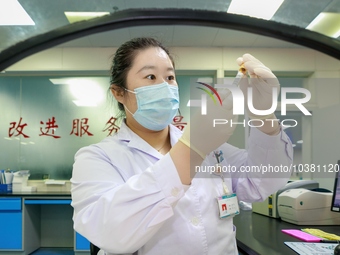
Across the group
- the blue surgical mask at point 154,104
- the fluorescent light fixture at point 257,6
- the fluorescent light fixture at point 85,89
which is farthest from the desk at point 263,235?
the fluorescent light fixture at point 85,89

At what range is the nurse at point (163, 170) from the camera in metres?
0.66

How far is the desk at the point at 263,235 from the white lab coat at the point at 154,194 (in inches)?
9.8

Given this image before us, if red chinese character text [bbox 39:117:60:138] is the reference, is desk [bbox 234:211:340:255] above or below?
below

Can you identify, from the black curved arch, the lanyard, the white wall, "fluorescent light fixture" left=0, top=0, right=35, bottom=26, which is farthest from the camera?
the white wall

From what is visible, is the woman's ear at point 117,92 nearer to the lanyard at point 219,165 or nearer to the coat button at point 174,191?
the lanyard at point 219,165

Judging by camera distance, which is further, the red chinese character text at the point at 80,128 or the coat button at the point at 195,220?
the red chinese character text at the point at 80,128

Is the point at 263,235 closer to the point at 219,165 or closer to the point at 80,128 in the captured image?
the point at 219,165

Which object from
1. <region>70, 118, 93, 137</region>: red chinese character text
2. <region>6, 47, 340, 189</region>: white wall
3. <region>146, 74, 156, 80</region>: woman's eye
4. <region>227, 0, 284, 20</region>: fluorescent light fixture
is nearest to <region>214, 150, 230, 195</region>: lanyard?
<region>146, 74, 156, 80</region>: woman's eye

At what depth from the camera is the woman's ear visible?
1.14m

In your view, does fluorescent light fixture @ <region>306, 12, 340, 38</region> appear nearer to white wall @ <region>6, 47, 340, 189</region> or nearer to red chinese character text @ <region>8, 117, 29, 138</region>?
white wall @ <region>6, 47, 340, 189</region>

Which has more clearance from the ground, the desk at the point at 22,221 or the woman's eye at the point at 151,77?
the woman's eye at the point at 151,77

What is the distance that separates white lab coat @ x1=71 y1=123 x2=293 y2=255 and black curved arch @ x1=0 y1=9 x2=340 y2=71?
47 cm

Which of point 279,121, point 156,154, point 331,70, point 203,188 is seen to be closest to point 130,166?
point 156,154

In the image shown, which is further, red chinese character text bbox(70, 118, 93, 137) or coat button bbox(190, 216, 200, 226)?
red chinese character text bbox(70, 118, 93, 137)
